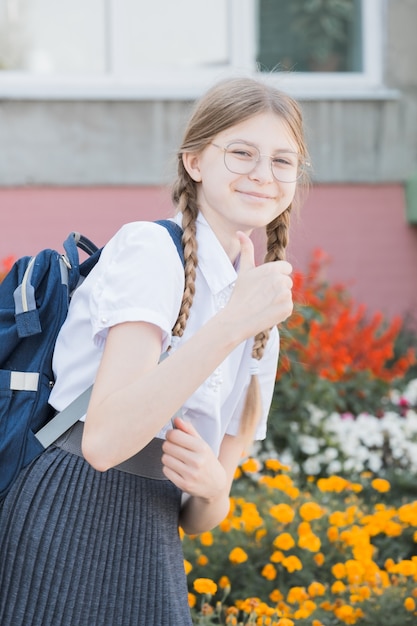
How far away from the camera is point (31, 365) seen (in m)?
1.80

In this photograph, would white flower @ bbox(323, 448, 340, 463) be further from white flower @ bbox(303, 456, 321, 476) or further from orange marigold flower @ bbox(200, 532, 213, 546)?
orange marigold flower @ bbox(200, 532, 213, 546)

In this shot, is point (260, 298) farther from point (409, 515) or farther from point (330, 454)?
point (330, 454)

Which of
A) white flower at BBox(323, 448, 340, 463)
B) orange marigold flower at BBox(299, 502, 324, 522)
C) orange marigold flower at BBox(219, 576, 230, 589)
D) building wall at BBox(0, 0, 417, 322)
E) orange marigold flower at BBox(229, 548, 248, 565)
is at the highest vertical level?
building wall at BBox(0, 0, 417, 322)

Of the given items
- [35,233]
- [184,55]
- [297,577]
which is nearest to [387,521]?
[297,577]

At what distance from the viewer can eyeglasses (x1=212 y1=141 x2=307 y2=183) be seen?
1808 millimetres

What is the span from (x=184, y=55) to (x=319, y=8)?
100 centimetres

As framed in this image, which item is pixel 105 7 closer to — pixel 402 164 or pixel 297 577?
pixel 402 164

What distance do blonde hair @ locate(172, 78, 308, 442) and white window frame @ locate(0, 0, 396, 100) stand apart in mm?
3990

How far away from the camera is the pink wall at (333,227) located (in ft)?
19.2

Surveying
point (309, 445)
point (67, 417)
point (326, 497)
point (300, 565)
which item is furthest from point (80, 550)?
point (309, 445)

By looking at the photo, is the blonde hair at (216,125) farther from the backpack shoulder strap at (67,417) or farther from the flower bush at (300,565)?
the flower bush at (300,565)

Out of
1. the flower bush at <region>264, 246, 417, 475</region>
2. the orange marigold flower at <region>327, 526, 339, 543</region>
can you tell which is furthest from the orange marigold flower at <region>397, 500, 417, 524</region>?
the flower bush at <region>264, 246, 417, 475</region>

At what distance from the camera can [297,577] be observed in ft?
10.3

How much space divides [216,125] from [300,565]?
5.25ft
